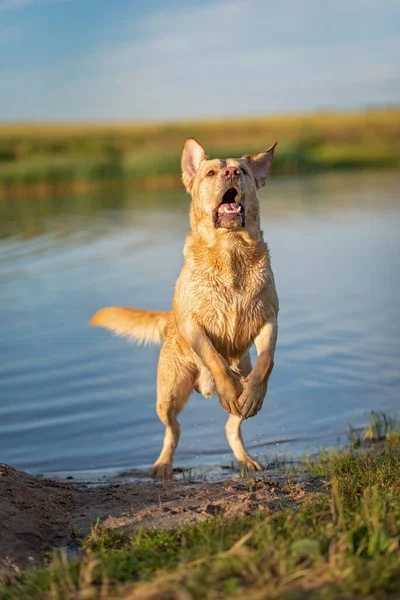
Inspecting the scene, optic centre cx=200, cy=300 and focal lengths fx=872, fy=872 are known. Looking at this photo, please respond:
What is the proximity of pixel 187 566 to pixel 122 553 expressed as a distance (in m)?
0.53

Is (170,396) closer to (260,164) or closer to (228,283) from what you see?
(228,283)

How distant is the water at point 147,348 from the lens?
834cm

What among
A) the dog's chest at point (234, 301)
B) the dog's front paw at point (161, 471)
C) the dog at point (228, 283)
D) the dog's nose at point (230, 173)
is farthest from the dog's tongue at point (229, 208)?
the dog's front paw at point (161, 471)

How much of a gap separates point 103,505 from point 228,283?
6.34 ft

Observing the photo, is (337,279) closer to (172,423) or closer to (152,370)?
(152,370)

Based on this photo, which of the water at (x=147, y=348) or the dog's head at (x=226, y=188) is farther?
the water at (x=147, y=348)

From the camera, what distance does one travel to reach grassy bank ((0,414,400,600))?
133 inches

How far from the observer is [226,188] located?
637 centimetres

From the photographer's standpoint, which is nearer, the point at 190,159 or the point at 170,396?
the point at 190,159

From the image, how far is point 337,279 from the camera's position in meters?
16.9

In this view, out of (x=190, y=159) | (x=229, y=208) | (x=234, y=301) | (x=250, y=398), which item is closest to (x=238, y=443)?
(x=250, y=398)

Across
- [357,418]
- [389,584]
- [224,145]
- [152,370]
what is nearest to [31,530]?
[389,584]

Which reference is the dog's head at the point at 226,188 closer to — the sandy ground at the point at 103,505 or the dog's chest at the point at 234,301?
the dog's chest at the point at 234,301

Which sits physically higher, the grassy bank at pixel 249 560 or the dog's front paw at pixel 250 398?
the dog's front paw at pixel 250 398
